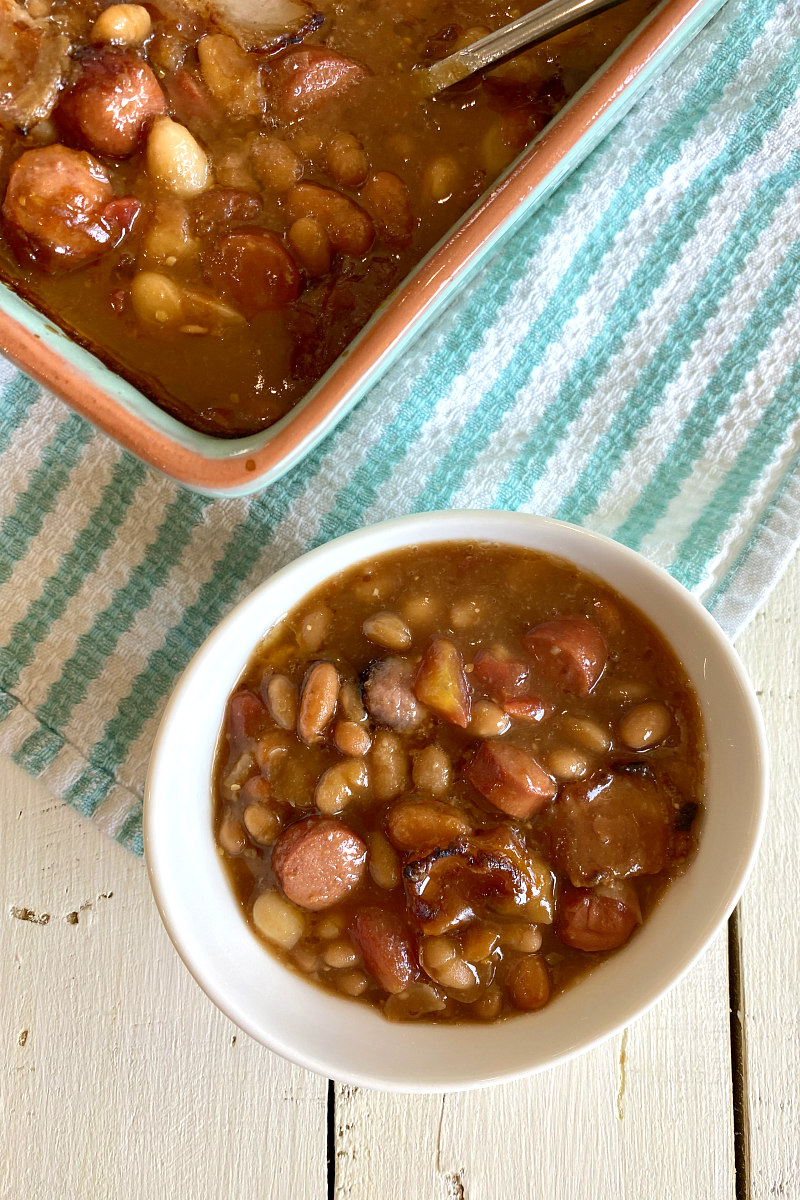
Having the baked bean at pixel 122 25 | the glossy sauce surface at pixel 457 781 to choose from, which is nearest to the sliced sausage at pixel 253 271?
the baked bean at pixel 122 25

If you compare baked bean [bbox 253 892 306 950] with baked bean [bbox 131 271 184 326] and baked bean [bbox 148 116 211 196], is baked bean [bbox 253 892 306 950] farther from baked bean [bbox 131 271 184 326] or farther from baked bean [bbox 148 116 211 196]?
baked bean [bbox 148 116 211 196]

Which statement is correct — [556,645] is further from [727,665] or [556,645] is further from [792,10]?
[792,10]

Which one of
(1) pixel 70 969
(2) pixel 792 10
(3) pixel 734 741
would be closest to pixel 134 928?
(1) pixel 70 969

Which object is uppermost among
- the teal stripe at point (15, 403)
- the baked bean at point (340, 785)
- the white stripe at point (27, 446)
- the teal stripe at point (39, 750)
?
the teal stripe at point (15, 403)

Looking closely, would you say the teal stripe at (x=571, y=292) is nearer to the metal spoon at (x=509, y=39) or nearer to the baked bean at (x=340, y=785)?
the metal spoon at (x=509, y=39)

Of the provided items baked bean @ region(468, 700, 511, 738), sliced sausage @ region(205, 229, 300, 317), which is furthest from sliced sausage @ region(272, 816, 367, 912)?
sliced sausage @ region(205, 229, 300, 317)

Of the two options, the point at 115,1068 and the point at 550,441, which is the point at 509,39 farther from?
the point at 115,1068

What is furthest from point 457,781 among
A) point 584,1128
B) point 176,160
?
point 176,160

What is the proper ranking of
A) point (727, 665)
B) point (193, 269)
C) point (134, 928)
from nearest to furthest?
point (727, 665) < point (193, 269) < point (134, 928)
